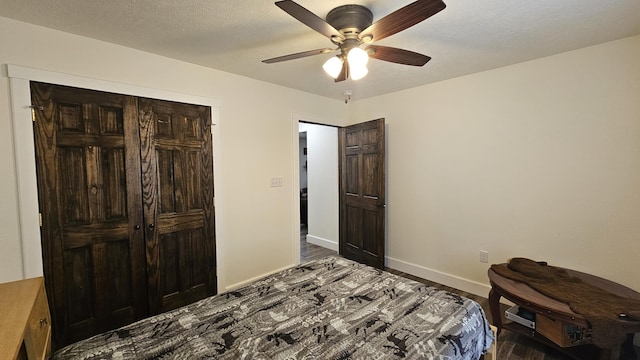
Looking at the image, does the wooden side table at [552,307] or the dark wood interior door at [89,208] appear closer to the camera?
the wooden side table at [552,307]

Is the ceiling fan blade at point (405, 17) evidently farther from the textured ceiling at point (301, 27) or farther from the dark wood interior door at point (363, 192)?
the dark wood interior door at point (363, 192)

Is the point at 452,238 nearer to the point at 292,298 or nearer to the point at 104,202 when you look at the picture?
the point at 292,298

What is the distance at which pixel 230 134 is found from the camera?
9.32ft

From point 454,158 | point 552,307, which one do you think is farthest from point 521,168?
point 552,307

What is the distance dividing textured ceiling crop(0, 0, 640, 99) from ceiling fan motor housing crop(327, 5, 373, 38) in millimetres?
36

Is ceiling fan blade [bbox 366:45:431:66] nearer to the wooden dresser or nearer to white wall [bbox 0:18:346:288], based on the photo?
white wall [bbox 0:18:346:288]

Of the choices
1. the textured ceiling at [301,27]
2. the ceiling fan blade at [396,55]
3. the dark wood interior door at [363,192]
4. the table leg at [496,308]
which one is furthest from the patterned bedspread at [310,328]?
the textured ceiling at [301,27]

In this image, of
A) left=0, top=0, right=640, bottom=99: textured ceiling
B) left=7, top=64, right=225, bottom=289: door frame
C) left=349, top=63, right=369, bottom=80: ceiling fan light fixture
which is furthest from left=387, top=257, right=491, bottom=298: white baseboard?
left=7, top=64, right=225, bottom=289: door frame

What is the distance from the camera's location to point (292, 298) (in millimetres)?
1721

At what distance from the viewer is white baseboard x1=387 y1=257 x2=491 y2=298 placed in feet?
9.59

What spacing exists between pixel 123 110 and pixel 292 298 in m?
1.99

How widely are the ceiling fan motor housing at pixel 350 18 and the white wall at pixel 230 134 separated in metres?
1.57

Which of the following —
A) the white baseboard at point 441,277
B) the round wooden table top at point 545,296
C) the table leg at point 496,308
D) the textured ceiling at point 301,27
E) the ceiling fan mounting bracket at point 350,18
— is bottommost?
the white baseboard at point 441,277

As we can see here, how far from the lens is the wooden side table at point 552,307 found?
1687mm
